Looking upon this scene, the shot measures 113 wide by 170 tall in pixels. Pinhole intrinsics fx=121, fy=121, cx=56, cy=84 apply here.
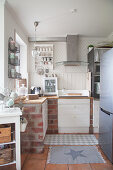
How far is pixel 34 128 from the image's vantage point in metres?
1.99

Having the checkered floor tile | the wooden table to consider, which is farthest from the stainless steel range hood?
the wooden table

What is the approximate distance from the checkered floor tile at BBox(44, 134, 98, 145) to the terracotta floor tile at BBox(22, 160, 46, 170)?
572 mm

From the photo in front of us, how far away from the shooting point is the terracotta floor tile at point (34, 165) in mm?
1660

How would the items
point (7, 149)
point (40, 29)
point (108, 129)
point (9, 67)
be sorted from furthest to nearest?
point (40, 29) → point (9, 67) → point (108, 129) → point (7, 149)

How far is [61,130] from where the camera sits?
282 centimetres

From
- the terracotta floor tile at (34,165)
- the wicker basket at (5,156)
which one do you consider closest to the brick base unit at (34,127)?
the terracotta floor tile at (34,165)

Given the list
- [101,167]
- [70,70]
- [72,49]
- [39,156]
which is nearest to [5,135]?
[39,156]

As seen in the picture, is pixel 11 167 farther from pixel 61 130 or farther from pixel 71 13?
pixel 71 13

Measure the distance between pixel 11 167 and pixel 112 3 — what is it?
279cm

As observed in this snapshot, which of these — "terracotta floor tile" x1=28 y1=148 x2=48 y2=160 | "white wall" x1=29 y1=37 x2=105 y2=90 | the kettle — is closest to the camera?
"terracotta floor tile" x1=28 y1=148 x2=48 y2=160

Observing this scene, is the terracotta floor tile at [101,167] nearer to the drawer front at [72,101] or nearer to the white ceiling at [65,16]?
the drawer front at [72,101]

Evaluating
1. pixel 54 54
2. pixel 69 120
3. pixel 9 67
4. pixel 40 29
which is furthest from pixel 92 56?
pixel 9 67

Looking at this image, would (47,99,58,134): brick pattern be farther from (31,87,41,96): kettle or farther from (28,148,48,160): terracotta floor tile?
(28,148,48,160): terracotta floor tile

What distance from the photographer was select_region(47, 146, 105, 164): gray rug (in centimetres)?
180
